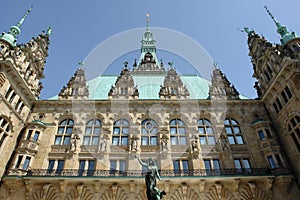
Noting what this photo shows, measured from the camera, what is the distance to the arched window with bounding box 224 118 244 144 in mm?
18516

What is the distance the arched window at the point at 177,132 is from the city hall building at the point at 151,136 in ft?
0.29

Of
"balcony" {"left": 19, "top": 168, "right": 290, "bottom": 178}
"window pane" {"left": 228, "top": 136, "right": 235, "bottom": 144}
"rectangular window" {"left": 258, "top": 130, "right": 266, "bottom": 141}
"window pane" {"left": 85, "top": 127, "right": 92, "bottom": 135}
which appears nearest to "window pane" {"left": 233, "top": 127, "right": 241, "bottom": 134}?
"window pane" {"left": 228, "top": 136, "right": 235, "bottom": 144}

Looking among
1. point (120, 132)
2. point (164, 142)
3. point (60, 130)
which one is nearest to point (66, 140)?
point (60, 130)

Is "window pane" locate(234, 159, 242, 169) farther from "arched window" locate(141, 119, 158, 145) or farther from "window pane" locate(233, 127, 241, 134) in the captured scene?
"arched window" locate(141, 119, 158, 145)

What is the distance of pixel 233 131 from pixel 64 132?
48.5 ft

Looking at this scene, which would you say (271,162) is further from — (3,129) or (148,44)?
(148,44)

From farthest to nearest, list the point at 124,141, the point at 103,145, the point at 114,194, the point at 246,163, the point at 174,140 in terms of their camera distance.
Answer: the point at 174,140 < the point at 124,141 < the point at 103,145 < the point at 246,163 < the point at 114,194

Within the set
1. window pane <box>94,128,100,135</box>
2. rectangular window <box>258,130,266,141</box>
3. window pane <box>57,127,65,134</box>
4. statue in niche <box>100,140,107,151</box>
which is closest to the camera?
statue in niche <box>100,140,107,151</box>

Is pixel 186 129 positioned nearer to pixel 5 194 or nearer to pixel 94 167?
pixel 94 167

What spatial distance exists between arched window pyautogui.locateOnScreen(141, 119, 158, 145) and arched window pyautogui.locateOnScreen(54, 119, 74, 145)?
6383mm

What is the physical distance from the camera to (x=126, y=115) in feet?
64.6

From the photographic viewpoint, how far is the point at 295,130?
1625 cm

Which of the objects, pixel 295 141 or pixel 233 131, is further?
pixel 233 131

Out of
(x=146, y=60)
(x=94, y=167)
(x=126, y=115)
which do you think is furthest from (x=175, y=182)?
(x=146, y=60)
